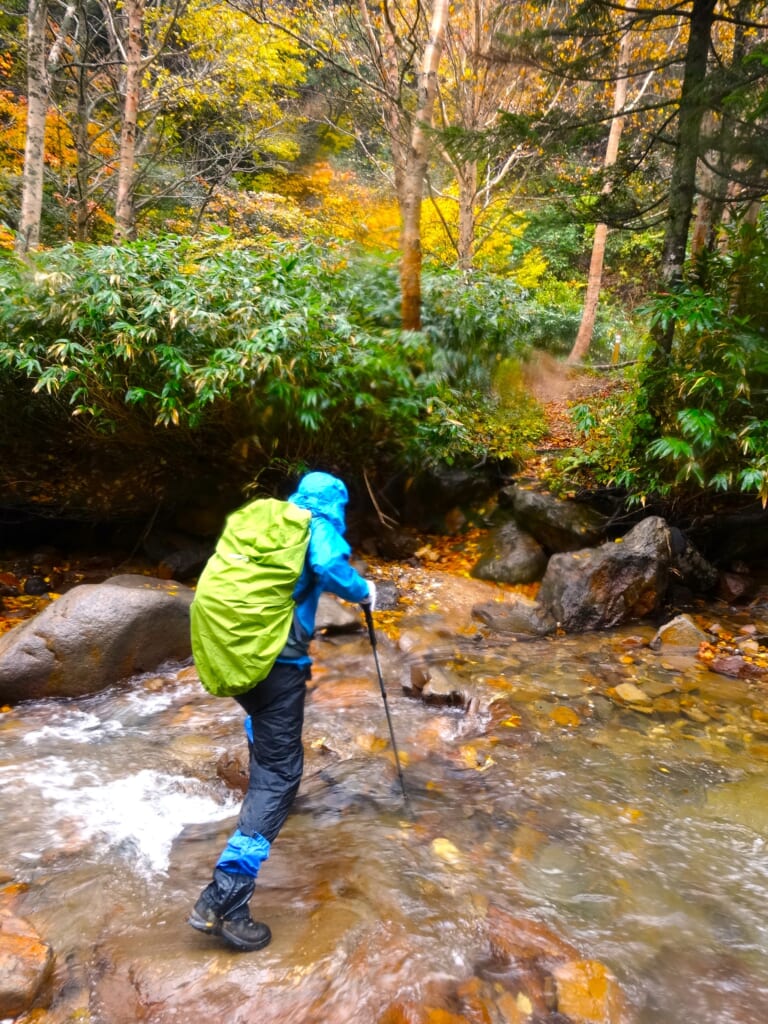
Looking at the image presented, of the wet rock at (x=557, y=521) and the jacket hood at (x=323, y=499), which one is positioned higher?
the jacket hood at (x=323, y=499)

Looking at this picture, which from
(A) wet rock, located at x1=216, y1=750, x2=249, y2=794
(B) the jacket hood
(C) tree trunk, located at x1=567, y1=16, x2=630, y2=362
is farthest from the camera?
(C) tree trunk, located at x1=567, y1=16, x2=630, y2=362

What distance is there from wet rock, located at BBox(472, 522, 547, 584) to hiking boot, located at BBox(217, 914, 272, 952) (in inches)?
208

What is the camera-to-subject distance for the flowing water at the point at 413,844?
7.75ft

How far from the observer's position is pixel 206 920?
243 cm

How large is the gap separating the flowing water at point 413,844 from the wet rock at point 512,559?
1.95m

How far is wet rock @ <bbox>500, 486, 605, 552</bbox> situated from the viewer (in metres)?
7.14

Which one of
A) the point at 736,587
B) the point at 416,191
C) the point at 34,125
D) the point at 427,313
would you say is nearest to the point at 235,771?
the point at 736,587

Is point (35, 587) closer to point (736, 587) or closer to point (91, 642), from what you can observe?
point (91, 642)

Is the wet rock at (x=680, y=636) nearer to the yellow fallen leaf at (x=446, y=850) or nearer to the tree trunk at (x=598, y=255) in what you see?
the yellow fallen leaf at (x=446, y=850)

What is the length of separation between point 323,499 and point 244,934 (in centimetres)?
189

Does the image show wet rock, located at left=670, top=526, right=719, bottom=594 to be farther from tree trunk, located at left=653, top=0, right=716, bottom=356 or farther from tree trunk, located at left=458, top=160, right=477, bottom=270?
tree trunk, located at left=458, top=160, right=477, bottom=270

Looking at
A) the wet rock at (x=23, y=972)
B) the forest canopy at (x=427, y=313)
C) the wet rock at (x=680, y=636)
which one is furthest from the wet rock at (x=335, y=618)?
the wet rock at (x=23, y=972)

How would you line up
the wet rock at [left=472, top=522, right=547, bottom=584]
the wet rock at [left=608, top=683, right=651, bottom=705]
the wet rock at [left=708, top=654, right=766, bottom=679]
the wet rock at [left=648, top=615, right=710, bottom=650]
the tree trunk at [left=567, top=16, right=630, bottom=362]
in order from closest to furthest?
the wet rock at [left=608, top=683, right=651, bottom=705] → the wet rock at [left=708, top=654, right=766, bottom=679] → the wet rock at [left=648, top=615, right=710, bottom=650] → the wet rock at [left=472, top=522, right=547, bottom=584] → the tree trunk at [left=567, top=16, right=630, bottom=362]

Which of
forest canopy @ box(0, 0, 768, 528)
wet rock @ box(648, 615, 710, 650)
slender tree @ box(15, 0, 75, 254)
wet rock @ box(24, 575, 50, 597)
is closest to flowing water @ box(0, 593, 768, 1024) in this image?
wet rock @ box(648, 615, 710, 650)
